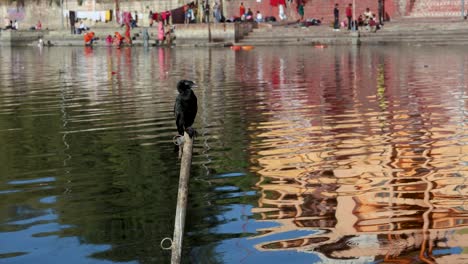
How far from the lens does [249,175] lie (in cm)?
1212

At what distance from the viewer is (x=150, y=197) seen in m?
10.9

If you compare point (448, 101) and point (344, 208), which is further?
point (448, 101)

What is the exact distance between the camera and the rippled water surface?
8609 millimetres

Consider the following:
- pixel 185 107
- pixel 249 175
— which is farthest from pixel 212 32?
pixel 185 107

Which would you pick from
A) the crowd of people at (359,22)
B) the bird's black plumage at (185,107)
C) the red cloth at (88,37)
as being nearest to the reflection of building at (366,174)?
the bird's black plumage at (185,107)

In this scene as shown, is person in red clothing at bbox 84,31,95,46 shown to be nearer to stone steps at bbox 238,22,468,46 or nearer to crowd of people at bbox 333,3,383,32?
stone steps at bbox 238,22,468,46

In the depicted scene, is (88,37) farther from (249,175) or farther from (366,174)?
(366,174)

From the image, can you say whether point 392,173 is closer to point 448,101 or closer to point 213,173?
point 213,173

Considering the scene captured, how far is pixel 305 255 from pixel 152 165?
208 inches

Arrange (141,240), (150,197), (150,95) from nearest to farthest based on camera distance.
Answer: (141,240)
(150,197)
(150,95)

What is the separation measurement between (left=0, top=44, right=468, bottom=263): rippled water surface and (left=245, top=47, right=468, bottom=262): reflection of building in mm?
24

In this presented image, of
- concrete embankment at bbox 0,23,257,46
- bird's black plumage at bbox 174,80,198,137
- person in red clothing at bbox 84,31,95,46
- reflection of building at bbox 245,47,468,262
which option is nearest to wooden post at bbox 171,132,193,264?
bird's black plumage at bbox 174,80,198,137

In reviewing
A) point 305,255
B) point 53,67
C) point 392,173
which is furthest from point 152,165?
point 53,67

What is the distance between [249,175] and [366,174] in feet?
4.75
